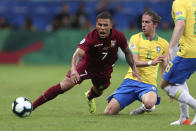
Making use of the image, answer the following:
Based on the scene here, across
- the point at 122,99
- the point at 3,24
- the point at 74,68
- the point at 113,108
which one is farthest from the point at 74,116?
the point at 3,24

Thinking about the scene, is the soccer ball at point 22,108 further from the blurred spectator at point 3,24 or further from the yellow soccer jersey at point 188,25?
the blurred spectator at point 3,24

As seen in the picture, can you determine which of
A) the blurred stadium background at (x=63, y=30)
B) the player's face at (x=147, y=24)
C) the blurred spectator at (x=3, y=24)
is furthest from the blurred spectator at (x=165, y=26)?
the player's face at (x=147, y=24)

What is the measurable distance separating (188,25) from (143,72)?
228 cm

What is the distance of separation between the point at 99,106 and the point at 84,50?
2294 millimetres

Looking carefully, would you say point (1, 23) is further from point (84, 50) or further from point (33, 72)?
point (84, 50)

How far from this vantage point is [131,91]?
29.7 feet

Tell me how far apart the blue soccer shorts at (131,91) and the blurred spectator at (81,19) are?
1278cm

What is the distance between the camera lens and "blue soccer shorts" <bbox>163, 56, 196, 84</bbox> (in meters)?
6.98

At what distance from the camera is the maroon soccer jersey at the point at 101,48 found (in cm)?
839

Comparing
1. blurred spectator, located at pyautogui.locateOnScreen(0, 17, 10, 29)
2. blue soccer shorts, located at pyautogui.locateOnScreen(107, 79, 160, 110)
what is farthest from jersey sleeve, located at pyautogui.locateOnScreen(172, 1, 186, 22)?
blurred spectator, located at pyautogui.locateOnScreen(0, 17, 10, 29)

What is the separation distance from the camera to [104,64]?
8930 mm

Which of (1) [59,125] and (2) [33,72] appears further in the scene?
(2) [33,72]

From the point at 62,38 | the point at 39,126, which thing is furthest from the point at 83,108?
the point at 62,38

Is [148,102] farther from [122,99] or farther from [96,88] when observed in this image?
[96,88]
